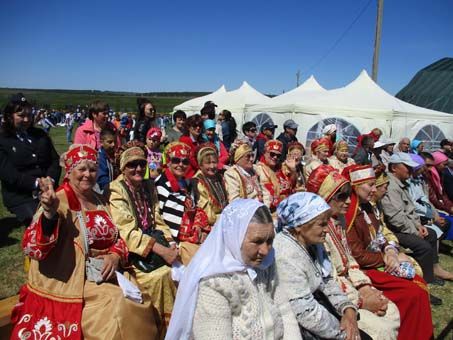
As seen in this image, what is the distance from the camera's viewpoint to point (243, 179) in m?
4.91

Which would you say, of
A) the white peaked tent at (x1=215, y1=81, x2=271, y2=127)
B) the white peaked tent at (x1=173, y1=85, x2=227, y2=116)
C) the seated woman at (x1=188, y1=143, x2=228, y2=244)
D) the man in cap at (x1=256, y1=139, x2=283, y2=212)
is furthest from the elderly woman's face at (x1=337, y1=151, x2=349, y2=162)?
the white peaked tent at (x1=173, y1=85, x2=227, y2=116)

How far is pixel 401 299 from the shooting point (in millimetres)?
3178

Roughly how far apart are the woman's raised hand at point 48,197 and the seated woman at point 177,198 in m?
1.49

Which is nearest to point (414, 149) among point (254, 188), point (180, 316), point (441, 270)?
point (441, 270)

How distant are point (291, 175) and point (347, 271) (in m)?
3.05

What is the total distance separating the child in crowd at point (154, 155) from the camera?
5.14 metres

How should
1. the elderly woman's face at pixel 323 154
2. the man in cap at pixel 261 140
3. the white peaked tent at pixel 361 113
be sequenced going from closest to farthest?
the elderly woman's face at pixel 323 154 < the man in cap at pixel 261 140 < the white peaked tent at pixel 361 113

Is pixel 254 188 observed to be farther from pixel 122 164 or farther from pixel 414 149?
pixel 414 149

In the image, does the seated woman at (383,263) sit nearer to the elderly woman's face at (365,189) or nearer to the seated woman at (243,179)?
the elderly woman's face at (365,189)

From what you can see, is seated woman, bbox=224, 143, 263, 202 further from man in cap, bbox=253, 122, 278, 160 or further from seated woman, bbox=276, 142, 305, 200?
man in cap, bbox=253, 122, 278, 160

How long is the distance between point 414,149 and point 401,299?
807cm

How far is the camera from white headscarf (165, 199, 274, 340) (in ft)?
6.46

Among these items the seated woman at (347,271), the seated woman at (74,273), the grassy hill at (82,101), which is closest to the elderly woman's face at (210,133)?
the seated woman at (347,271)

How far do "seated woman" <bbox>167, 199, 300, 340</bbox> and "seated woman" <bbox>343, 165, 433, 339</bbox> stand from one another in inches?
59.6
